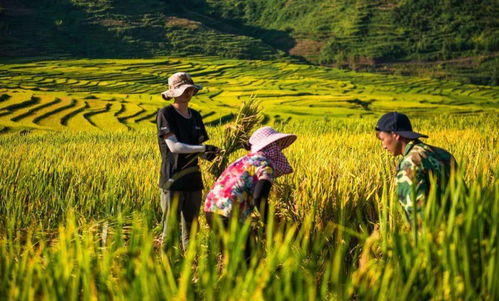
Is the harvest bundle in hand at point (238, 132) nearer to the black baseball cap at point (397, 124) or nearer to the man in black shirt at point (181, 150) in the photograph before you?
the man in black shirt at point (181, 150)

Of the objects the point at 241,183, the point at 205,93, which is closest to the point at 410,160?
the point at 241,183

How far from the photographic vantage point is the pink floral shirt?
245 centimetres

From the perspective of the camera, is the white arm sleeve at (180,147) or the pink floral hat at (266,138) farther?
the white arm sleeve at (180,147)

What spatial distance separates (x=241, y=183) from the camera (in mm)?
2473

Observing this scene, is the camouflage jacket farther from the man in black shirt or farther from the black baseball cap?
the man in black shirt

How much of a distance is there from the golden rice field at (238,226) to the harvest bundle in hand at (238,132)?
16.6 inches

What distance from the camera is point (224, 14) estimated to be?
3743 inches

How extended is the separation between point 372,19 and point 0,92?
66204mm

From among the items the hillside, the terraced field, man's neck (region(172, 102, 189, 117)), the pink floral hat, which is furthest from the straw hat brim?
the hillside

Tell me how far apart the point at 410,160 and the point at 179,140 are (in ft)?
4.39

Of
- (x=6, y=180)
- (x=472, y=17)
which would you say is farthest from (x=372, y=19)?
(x=6, y=180)

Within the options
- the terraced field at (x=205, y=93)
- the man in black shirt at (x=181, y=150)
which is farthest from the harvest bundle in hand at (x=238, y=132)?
the terraced field at (x=205, y=93)

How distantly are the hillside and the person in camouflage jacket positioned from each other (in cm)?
Answer: 5350

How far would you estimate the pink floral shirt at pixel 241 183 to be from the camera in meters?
2.45
